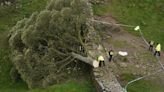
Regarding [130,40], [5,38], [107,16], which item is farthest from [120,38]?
[5,38]

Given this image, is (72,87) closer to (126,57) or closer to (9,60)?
(126,57)

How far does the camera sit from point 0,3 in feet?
132

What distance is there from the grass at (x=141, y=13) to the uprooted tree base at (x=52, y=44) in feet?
21.5

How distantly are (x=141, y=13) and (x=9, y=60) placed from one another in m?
11.7

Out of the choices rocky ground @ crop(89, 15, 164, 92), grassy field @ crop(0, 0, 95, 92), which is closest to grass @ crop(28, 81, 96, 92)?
grassy field @ crop(0, 0, 95, 92)

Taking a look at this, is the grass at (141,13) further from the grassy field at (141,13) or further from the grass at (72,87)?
the grass at (72,87)

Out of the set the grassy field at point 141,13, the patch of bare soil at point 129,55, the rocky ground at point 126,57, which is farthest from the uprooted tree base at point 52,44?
the grassy field at point 141,13

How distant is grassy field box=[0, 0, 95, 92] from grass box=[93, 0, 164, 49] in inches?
224

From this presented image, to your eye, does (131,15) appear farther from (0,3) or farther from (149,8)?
(0,3)

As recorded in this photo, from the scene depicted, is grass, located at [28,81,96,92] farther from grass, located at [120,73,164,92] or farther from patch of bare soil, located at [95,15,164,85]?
patch of bare soil, located at [95,15,164,85]

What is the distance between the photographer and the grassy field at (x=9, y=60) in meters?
28.1

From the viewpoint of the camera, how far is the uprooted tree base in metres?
30.2

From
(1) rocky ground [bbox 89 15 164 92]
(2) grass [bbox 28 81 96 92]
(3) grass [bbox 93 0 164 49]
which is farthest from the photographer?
(3) grass [bbox 93 0 164 49]

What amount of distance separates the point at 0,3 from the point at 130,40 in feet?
39.3
